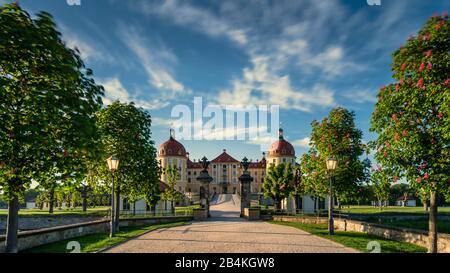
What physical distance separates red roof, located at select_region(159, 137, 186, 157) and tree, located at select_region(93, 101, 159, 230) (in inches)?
2478

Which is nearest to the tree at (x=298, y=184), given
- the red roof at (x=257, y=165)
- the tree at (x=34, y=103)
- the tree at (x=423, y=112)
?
the tree at (x=423, y=112)

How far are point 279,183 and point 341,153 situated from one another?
2113cm

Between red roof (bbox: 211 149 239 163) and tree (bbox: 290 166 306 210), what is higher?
red roof (bbox: 211 149 239 163)

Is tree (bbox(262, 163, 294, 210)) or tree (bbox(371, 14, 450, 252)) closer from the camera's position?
tree (bbox(371, 14, 450, 252))

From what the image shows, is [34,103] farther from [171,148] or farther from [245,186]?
[171,148]

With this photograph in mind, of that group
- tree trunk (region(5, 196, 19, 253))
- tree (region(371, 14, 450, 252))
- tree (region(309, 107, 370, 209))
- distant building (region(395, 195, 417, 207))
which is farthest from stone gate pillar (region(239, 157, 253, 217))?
distant building (region(395, 195, 417, 207))

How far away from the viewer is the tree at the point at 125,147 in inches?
723

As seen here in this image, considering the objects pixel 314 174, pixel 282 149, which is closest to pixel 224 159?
pixel 282 149

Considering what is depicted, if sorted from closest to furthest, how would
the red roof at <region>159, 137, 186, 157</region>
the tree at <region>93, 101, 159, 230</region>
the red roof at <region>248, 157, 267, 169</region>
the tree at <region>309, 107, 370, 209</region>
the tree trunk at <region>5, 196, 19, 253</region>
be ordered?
the tree trunk at <region>5, 196, 19, 253</region>, the tree at <region>93, 101, 159, 230</region>, the tree at <region>309, 107, 370, 209</region>, the red roof at <region>159, 137, 186, 157</region>, the red roof at <region>248, 157, 267, 169</region>

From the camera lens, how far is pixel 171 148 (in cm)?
8288

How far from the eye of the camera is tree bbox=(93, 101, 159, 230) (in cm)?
1838

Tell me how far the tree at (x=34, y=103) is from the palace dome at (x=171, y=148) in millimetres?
73896

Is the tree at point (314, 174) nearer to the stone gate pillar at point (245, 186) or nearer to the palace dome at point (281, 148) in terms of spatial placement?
the stone gate pillar at point (245, 186)

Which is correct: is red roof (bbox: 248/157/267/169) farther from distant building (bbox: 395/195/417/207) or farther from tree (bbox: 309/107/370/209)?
tree (bbox: 309/107/370/209)
